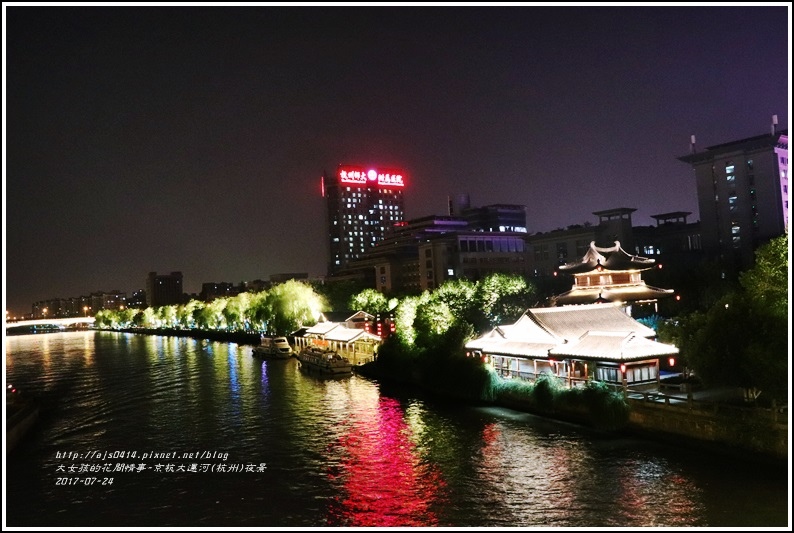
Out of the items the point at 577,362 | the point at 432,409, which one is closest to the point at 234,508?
the point at 432,409

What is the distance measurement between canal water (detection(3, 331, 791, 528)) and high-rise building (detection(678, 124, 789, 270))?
252 ft

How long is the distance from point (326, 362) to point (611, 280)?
27468 millimetres

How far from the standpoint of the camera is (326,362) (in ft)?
183

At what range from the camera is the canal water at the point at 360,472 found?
2122cm

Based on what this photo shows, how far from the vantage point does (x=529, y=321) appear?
38344 millimetres

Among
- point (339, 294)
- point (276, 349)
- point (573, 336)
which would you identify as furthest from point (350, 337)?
point (339, 294)

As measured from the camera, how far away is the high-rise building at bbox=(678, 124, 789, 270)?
9338 centimetres

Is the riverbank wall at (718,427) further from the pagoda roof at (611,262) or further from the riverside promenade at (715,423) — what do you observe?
the pagoda roof at (611,262)

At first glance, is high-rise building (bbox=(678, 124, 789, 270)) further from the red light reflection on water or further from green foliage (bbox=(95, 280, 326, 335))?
the red light reflection on water

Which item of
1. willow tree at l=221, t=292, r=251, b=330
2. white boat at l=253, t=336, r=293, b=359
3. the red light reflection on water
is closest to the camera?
the red light reflection on water

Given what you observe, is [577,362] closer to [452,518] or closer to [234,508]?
[452,518]

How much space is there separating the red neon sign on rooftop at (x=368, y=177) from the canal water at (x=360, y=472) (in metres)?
152

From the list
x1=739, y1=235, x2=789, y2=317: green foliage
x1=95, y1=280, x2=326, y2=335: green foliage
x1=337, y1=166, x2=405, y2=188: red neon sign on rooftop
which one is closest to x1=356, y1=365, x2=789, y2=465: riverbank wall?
x1=739, y1=235, x2=789, y2=317: green foliage

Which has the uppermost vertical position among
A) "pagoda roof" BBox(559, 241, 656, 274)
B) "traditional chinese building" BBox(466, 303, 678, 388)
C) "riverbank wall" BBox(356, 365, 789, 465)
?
"pagoda roof" BBox(559, 241, 656, 274)
